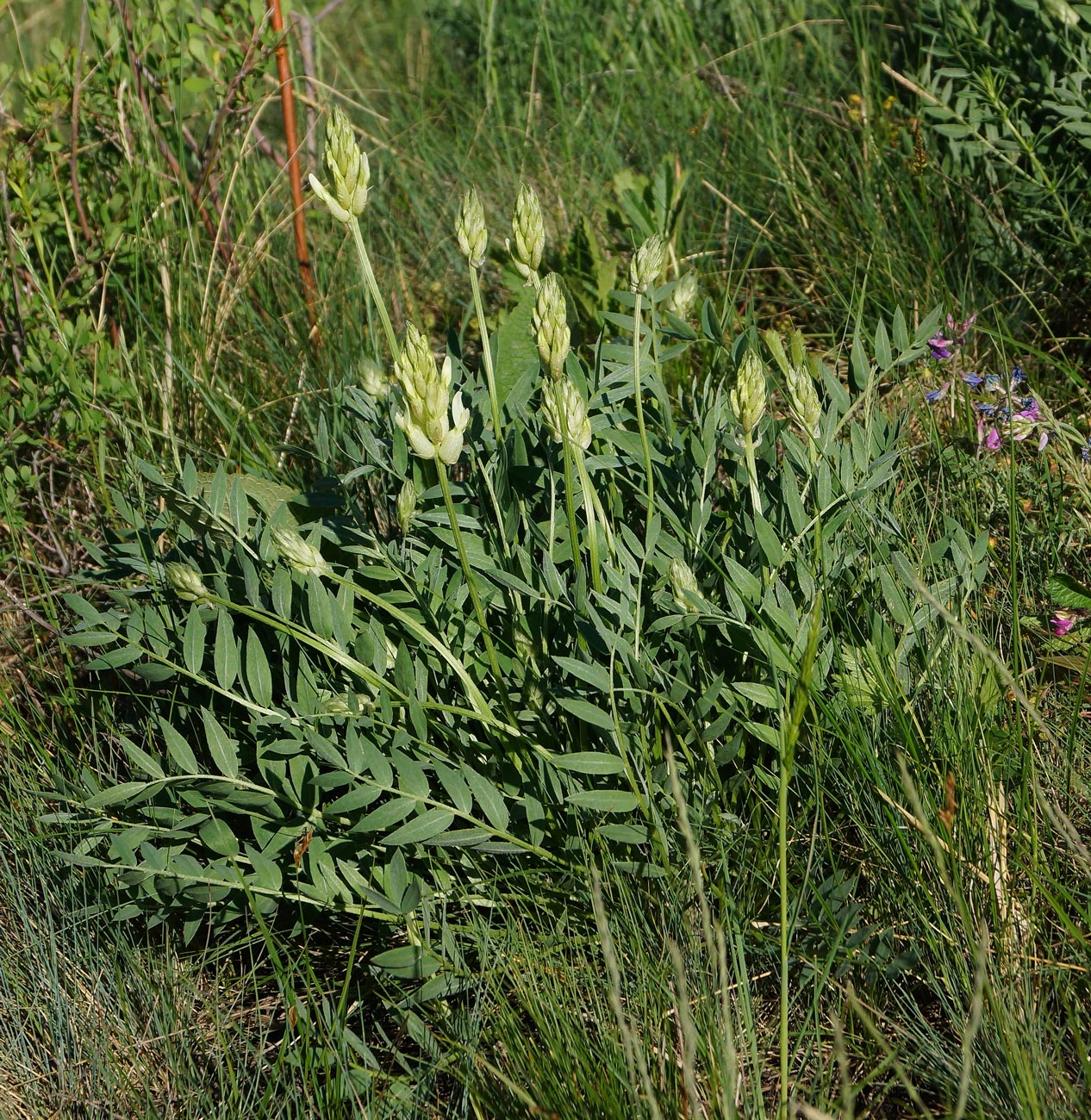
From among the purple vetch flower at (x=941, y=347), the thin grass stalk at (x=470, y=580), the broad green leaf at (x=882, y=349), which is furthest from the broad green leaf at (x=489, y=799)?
the purple vetch flower at (x=941, y=347)

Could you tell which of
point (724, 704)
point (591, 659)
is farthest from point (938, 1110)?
point (591, 659)

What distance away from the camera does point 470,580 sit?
1502mm

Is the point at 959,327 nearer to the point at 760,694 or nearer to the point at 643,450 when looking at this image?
the point at 643,450

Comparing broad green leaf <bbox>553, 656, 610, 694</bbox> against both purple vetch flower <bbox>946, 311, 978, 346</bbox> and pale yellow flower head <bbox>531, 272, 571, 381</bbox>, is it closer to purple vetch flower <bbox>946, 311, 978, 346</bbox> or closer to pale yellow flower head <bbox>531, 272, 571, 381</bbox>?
pale yellow flower head <bbox>531, 272, 571, 381</bbox>

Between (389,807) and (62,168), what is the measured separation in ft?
6.55

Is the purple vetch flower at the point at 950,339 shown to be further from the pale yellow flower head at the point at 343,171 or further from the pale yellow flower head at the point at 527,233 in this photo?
the pale yellow flower head at the point at 343,171

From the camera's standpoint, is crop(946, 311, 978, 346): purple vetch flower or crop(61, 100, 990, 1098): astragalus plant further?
crop(946, 311, 978, 346): purple vetch flower

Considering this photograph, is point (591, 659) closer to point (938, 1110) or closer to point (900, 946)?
point (900, 946)

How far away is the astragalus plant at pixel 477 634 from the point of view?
1464 mm

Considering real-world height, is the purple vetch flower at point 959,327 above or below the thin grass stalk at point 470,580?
below

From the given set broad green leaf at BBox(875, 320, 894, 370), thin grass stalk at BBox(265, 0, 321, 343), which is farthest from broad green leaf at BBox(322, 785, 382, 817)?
thin grass stalk at BBox(265, 0, 321, 343)

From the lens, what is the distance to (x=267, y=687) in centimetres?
154

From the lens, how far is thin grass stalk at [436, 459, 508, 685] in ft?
4.58

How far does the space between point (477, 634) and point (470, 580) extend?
208mm
